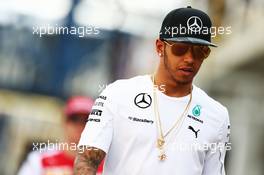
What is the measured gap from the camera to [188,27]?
3.82 m

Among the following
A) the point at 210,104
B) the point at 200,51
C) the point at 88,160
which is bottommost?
the point at 88,160

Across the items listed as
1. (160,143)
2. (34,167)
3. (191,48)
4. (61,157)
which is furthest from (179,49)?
(34,167)

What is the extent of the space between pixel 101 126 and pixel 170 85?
0.34 meters

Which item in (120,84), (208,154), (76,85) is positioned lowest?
(208,154)

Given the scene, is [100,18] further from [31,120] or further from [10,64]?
[31,120]

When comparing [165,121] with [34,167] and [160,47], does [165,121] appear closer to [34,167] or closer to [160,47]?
[160,47]

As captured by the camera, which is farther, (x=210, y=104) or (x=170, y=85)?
(x=210, y=104)

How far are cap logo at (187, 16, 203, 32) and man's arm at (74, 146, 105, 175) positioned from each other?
570mm

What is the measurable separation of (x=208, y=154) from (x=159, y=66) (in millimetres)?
384

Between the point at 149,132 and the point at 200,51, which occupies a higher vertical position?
the point at 200,51

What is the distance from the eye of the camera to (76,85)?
8820mm

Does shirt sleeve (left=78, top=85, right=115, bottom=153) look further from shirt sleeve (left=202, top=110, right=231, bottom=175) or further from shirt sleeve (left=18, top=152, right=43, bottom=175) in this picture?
shirt sleeve (left=18, top=152, right=43, bottom=175)

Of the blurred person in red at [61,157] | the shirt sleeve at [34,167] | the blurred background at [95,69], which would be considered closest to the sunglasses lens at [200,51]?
the blurred person in red at [61,157]

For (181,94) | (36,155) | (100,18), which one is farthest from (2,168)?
(181,94)
